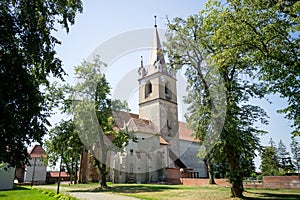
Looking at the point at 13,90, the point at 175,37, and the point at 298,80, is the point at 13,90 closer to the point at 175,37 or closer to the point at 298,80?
the point at 175,37

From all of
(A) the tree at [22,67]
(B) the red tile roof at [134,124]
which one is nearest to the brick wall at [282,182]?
(B) the red tile roof at [134,124]

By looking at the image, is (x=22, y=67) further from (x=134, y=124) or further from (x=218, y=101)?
(x=134, y=124)

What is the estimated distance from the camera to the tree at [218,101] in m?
12.8

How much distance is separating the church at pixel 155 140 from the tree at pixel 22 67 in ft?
65.7

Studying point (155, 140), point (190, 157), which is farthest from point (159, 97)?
point (190, 157)

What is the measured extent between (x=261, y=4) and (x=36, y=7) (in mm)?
10227

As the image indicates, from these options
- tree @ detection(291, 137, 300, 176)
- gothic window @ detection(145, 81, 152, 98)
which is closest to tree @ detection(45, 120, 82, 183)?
gothic window @ detection(145, 81, 152, 98)

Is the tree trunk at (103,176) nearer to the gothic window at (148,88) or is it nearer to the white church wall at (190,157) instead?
the white church wall at (190,157)

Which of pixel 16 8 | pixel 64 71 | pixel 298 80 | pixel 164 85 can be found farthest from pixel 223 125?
pixel 164 85

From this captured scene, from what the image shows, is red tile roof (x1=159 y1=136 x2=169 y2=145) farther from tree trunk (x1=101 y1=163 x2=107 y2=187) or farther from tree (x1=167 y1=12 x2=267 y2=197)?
tree (x1=167 y1=12 x2=267 y2=197)

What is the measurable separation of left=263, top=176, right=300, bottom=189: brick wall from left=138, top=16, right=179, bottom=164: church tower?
21.9m

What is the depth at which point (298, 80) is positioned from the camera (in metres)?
11.4

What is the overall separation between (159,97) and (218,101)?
2988 centimetres

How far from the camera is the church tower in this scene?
4259 cm
